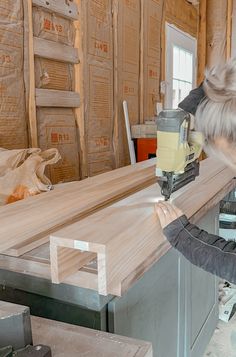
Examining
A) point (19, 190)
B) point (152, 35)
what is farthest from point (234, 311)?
point (152, 35)

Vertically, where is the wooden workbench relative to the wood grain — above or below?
below

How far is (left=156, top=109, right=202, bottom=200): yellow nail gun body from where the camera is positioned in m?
1.06

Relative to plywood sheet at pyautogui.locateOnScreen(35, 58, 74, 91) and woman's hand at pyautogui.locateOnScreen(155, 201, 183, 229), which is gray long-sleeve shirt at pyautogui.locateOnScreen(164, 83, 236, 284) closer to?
woman's hand at pyautogui.locateOnScreen(155, 201, 183, 229)

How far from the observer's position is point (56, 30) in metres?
2.61

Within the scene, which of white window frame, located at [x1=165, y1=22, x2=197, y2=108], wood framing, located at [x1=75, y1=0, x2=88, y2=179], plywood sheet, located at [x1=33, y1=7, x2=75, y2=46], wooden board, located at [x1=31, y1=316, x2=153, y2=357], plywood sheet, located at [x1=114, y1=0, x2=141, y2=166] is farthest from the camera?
white window frame, located at [x1=165, y1=22, x2=197, y2=108]

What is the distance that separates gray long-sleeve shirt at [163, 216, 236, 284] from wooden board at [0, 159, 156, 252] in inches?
12.4

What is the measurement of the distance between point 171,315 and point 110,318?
0.62 m

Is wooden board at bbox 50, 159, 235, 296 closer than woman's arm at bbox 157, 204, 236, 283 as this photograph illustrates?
Yes

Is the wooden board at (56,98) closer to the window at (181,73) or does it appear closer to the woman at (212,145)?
the woman at (212,145)

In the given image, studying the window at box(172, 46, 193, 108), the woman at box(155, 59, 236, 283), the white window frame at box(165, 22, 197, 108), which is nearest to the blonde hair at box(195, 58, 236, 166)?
the woman at box(155, 59, 236, 283)

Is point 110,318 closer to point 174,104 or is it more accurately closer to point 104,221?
point 104,221

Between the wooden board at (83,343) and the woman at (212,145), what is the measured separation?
0.40 m

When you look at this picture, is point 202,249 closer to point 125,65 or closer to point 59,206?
point 59,206

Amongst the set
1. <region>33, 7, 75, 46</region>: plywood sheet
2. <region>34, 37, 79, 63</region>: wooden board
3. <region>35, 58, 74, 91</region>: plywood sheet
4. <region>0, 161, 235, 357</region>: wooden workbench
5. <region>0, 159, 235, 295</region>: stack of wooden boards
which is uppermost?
A: <region>33, 7, 75, 46</region>: plywood sheet
